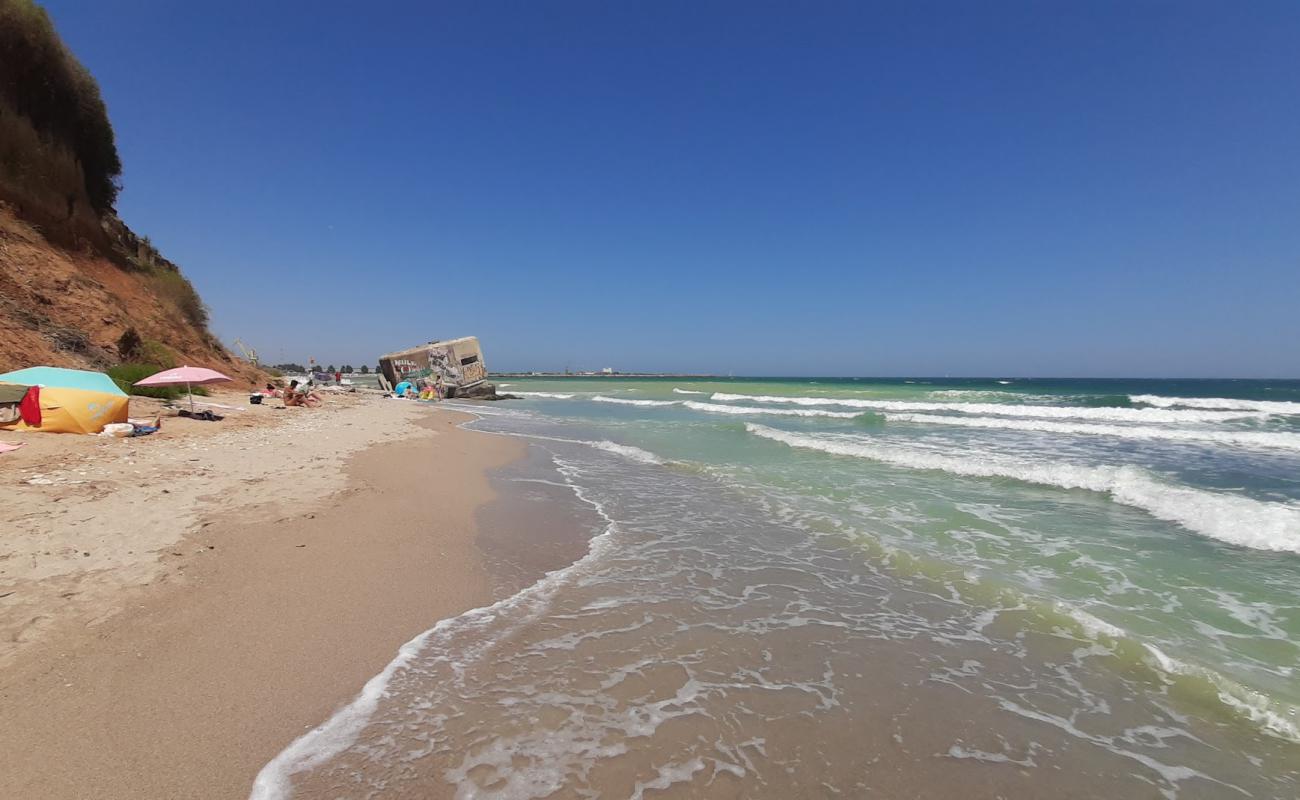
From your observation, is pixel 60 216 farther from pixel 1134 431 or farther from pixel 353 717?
pixel 1134 431

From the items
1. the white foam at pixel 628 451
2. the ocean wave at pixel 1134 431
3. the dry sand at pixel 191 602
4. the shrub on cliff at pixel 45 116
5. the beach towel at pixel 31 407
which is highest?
the shrub on cliff at pixel 45 116

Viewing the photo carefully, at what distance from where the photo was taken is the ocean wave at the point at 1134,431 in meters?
16.6

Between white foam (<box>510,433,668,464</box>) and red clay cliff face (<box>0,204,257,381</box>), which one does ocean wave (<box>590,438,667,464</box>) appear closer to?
white foam (<box>510,433,668,464</box>)

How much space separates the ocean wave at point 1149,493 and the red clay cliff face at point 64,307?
68.2ft

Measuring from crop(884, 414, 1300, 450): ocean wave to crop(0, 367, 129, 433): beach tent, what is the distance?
81.7 ft

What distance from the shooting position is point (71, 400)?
9578mm

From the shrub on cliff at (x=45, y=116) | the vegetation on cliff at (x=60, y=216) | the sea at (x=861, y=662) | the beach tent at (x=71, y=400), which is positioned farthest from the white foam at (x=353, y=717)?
the shrub on cliff at (x=45, y=116)

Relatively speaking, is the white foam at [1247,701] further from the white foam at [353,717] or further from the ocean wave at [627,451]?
the ocean wave at [627,451]

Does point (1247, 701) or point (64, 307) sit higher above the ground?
point (64, 307)

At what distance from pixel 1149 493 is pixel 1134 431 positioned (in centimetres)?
1336

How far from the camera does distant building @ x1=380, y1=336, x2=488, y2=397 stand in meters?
39.2

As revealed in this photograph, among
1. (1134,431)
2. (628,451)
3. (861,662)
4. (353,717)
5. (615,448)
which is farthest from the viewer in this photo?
(1134,431)

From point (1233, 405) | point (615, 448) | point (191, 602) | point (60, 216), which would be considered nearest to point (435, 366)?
point (60, 216)

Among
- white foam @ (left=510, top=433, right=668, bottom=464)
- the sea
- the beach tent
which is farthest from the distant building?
the sea
